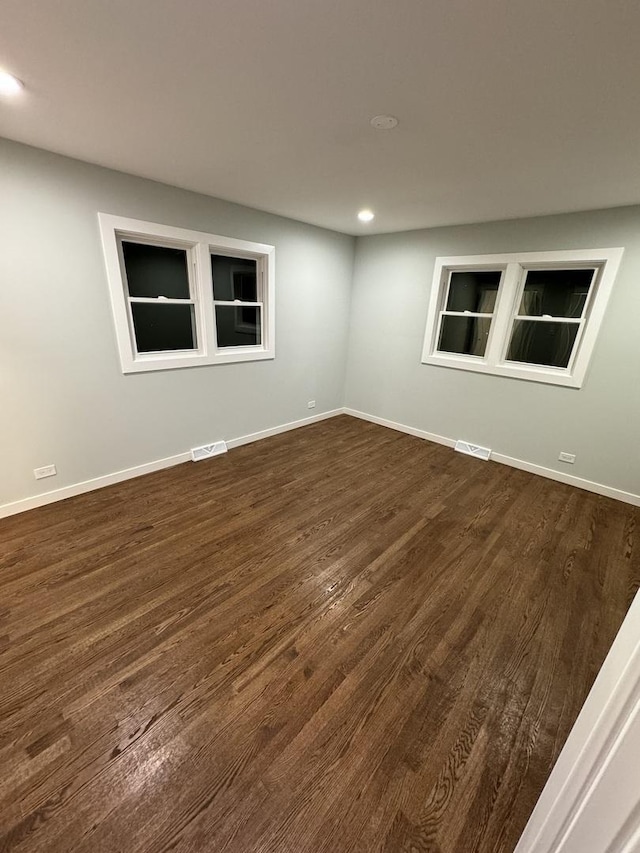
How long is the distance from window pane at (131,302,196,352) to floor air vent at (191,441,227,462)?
3.42ft

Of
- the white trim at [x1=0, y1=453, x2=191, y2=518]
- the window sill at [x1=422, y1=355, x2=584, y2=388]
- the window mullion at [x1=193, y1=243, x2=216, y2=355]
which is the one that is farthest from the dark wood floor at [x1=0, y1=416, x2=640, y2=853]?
the window mullion at [x1=193, y1=243, x2=216, y2=355]

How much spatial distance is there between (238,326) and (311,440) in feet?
5.20

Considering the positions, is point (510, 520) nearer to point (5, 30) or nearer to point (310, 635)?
point (310, 635)

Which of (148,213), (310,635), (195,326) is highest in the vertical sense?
(148,213)

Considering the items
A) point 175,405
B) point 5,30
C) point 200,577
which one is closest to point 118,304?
point 175,405

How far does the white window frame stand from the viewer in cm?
264

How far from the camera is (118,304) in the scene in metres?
2.70

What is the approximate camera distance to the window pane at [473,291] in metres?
3.73

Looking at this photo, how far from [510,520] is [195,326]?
334cm

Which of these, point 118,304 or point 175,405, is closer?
point 118,304

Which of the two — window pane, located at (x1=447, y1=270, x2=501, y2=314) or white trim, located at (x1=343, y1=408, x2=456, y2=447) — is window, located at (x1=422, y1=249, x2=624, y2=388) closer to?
window pane, located at (x1=447, y1=270, x2=501, y2=314)

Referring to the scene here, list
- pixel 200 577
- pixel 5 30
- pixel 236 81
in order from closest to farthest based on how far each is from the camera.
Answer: pixel 5 30
pixel 236 81
pixel 200 577

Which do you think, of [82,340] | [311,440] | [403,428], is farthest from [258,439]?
[82,340]

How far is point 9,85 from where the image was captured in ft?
4.91
